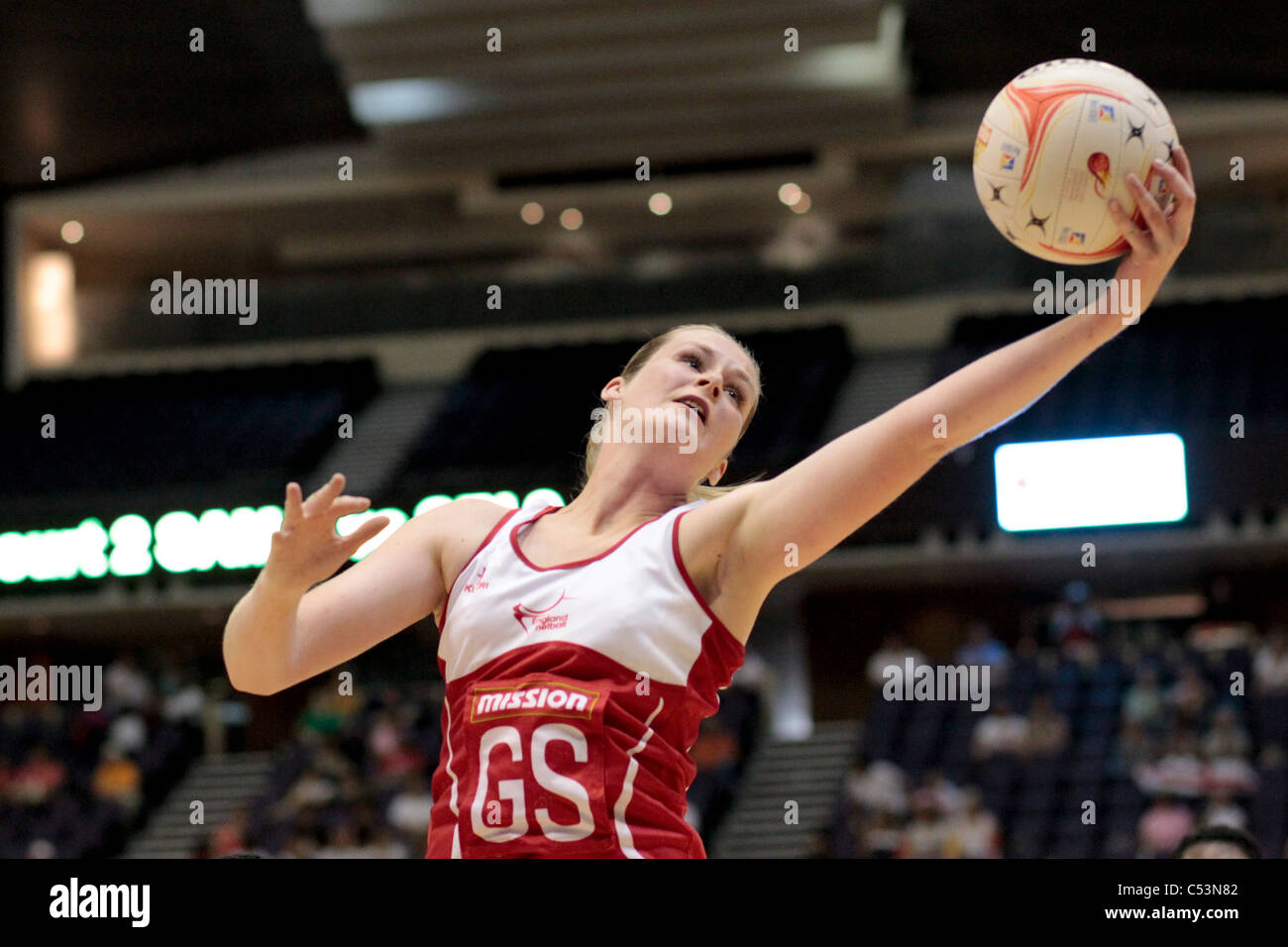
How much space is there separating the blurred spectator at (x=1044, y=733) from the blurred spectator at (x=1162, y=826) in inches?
57.9

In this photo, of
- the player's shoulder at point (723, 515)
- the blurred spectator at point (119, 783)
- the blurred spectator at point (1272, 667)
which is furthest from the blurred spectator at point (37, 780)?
the player's shoulder at point (723, 515)

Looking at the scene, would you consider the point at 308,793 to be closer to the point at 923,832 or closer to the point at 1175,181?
the point at 923,832

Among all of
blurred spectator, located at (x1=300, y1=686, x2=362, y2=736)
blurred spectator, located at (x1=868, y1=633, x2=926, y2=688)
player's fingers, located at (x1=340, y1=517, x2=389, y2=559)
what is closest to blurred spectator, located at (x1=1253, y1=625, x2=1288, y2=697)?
blurred spectator, located at (x1=868, y1=633, x2=926, y2=688)

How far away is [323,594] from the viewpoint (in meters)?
2.34

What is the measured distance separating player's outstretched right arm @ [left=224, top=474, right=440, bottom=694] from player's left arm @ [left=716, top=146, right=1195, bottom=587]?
56 cm

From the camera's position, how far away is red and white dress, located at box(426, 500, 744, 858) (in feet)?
6.62

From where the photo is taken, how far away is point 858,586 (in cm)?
1675

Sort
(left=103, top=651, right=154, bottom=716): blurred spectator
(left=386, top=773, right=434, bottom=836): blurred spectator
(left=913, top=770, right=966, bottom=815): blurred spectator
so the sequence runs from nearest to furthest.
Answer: (left=913, top=770, right=966, bottom=815): blurred spectator, (left=386, top=773, right=434, bottom=836): blurred spectator, (left=103, top=651, right=154, bottom=716): blurred spectator

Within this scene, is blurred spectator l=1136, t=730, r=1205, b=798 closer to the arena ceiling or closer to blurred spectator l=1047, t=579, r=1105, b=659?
blurred spectator l=1047, t=579, r=1105, b=659

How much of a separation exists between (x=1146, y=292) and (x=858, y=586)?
14924 millimetres

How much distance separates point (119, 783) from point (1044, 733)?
7759 mm

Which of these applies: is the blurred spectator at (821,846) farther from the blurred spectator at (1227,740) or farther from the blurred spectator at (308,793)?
the blurred spectator at (308,793)

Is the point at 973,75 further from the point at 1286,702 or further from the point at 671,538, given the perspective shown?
the point at 671,538
